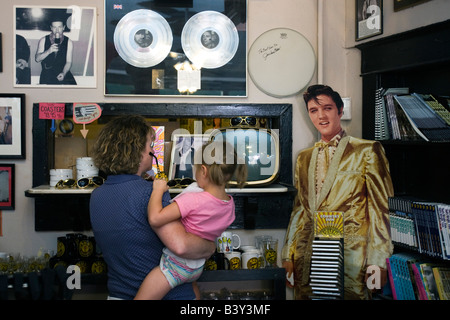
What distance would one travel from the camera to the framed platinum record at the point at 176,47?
2943 mm

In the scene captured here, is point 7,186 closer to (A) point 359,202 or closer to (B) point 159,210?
(B) point 159,210

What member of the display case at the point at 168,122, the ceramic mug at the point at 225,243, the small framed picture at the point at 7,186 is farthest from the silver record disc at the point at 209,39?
the small framed picture at the point at 7,186

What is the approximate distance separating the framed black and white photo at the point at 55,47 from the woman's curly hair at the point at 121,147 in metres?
1.17

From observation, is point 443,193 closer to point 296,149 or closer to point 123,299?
point 296,149

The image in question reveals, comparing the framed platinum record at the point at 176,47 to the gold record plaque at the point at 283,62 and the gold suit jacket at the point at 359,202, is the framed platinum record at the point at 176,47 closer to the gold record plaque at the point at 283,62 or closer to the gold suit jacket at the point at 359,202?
the gold record plaque at the point at 283,62

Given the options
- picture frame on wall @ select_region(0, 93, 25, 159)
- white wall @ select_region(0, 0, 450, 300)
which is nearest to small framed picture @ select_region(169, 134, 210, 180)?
white wall @ select_region(0, 0, 450, 300)

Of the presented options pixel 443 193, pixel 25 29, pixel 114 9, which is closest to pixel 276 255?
pixel 443 193

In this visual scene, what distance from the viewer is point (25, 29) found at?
2912mm

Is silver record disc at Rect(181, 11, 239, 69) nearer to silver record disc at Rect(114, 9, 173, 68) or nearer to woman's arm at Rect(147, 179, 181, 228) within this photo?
silver record disc at Rect(114, 9, 173, 68)

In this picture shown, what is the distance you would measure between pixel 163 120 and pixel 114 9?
0.73 metres

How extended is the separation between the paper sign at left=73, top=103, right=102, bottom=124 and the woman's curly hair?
1067mm

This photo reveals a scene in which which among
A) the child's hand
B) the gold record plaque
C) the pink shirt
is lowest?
the pink shirt

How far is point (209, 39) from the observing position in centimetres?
299

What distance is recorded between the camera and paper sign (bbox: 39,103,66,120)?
2.90 metres
